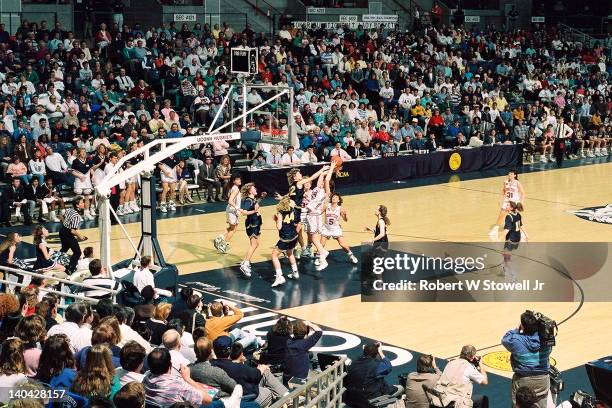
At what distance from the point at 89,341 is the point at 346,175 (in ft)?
64.0

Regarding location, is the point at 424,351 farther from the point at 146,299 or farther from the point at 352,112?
the point at 352,112

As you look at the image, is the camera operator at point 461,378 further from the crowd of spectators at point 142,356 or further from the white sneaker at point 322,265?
the white sneaker at point 322,265

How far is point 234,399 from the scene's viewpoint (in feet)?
34.1

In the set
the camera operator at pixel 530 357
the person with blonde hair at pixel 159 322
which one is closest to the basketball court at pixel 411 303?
the camera operator at pixel 530 357

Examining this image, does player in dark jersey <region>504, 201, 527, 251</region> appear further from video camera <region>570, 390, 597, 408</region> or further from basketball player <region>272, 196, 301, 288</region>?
video camera <region>570, 390, 597, 408</region>

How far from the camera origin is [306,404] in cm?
918

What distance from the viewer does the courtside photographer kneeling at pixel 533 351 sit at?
12055mm

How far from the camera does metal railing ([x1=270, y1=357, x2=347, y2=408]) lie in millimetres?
8609

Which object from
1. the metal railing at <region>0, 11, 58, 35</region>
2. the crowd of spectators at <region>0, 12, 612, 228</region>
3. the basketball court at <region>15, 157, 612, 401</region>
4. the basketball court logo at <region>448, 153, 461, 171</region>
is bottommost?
the basketball court at <region>15, 157, 612, 401</region>

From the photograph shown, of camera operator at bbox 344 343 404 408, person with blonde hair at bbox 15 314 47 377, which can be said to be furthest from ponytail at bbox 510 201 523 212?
person with blonde hair at bbox 15 314 47 377

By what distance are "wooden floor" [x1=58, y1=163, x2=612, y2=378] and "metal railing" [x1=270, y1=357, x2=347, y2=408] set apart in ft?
16.1

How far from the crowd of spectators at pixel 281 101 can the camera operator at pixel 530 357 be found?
9477 millimetres

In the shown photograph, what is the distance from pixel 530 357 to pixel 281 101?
16.0m

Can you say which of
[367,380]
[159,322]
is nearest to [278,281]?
[159,322]
